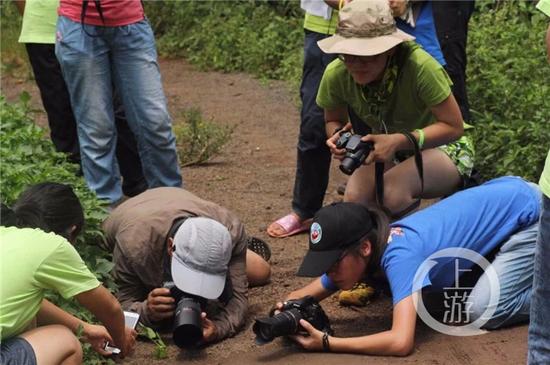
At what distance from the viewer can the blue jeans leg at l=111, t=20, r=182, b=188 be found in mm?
5066

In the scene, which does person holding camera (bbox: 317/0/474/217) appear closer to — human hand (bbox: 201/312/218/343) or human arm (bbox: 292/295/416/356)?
human arm (bbox: 292/295/416/356)

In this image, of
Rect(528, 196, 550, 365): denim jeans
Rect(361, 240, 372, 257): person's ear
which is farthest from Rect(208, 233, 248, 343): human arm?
Rect(528, 196, 550, 365): denim jeans

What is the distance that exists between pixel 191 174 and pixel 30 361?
11.1 ft

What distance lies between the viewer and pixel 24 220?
3.83 metres

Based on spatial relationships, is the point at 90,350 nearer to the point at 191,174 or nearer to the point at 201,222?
the point at 201,222

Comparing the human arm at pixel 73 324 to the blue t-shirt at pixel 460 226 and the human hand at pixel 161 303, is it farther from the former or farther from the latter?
the blue t-shirt at pixel 460 226

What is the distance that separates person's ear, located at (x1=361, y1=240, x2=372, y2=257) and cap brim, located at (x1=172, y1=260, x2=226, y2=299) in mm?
626

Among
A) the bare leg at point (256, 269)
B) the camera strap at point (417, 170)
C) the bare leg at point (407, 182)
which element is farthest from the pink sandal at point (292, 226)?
the camera strap at point (417, 170)

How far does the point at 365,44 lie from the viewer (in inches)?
165

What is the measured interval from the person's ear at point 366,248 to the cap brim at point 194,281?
0.63 m

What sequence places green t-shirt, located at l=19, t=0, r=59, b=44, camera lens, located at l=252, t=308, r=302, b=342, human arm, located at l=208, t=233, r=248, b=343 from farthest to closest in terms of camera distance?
green t-shirt, located at l=19, t=0, r=59, b=44, human arm, located at l=208, t=233, r=248, b=343, camera lens, located at l=252, t=308, r=302, b=342

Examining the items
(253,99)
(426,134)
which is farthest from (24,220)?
(253,99)

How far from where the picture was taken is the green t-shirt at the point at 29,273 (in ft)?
10.4

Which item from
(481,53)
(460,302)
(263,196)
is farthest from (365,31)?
(481,53)
